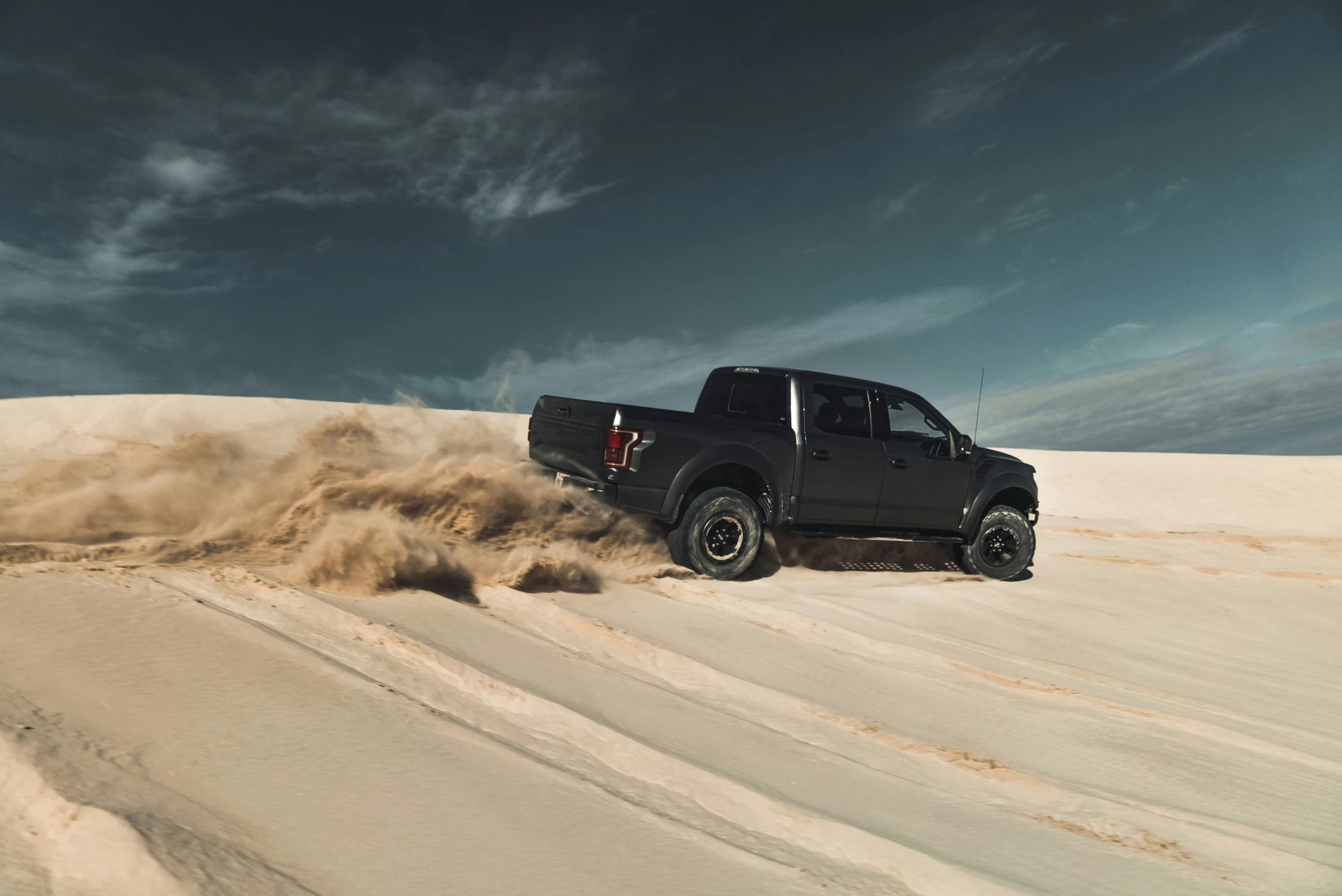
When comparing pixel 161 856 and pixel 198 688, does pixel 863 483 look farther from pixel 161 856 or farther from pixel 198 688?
pixel 161 856

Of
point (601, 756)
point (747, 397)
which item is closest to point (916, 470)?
point (747, 397)

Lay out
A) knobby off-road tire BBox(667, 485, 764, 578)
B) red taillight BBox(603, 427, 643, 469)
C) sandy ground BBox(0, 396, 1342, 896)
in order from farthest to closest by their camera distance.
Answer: knobby off-road tire BBox(667, 485, 764, 578)
red taillight BBox(603, 427, 643, 469)
sandy ground BBox(0, 396, 1342, 896)

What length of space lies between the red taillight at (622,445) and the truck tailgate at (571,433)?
0.09 meters

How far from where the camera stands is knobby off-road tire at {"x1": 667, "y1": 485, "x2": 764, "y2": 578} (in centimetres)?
682

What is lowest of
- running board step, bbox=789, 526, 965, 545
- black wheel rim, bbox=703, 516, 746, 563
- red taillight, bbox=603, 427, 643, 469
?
black wheel rim, bbox=703, 516, 746, 563

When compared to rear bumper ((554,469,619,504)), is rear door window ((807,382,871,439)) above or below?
above

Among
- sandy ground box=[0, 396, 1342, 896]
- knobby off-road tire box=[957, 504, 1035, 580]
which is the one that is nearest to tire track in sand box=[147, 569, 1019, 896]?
sandy ground box=[0, 396, 1342, 896]

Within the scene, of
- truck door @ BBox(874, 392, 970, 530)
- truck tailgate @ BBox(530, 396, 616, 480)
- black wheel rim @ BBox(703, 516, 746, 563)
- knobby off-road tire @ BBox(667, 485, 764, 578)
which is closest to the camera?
truck tailgate @ BBox(530, 396, 616, 480)

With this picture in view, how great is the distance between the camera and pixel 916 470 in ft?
26.2

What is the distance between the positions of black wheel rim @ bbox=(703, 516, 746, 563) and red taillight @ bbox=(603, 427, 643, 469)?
3.33 ft

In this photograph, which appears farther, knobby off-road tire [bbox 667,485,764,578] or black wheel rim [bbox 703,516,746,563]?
black wheel rim [bbox 703,516,746,563]

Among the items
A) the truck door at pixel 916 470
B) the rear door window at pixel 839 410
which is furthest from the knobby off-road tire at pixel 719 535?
the truck door at pixel 916 470

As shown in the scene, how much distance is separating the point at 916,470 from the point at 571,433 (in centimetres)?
360

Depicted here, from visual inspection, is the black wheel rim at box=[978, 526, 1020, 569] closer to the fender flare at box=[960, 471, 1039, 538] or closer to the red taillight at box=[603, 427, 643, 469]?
the fender flare at box=[960, 471, 1039, 538]
